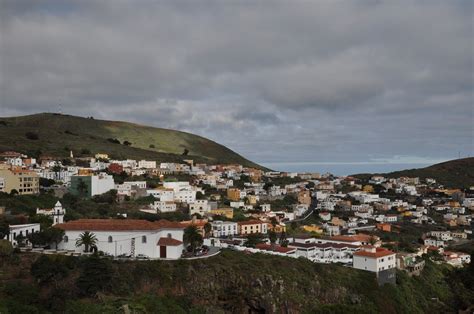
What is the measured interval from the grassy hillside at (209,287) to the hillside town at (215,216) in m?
2.74

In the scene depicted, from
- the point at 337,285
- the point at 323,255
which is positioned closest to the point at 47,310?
the point at 337,285

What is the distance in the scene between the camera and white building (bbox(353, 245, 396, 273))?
149 feet

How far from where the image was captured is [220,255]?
41125mm

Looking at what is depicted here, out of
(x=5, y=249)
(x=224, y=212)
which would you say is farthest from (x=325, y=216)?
(x=5, y=249)

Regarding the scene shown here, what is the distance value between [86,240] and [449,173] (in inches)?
5088

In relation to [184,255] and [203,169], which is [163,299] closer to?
[184,255]

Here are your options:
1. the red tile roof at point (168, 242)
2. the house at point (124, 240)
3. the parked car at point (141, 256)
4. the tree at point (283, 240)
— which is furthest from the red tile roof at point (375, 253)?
the parked car at point (141, 256)

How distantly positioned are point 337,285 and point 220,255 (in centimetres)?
1033

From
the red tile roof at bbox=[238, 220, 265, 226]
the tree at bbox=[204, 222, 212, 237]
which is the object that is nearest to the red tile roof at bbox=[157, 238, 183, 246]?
the tree at bbox=[204, 222, 212, 237]

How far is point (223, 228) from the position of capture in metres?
58.6

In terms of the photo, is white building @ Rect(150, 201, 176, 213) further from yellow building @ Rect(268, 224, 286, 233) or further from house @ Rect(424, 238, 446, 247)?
house @ Rect(424, 238, 446, 247)

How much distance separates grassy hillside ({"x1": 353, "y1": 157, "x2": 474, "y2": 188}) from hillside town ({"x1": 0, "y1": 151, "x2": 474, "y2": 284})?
18.6 m

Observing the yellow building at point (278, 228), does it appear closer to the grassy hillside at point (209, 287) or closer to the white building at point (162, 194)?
the white building at point (162, 194)

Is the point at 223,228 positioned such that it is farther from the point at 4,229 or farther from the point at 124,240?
the point at 4,229
